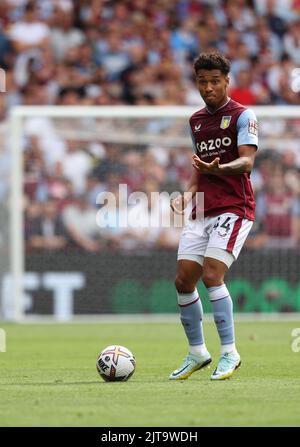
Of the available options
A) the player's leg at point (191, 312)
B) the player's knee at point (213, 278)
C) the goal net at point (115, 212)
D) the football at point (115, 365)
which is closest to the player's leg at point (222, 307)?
the player's knee at point (213, 278)

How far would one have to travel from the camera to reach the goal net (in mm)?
17797

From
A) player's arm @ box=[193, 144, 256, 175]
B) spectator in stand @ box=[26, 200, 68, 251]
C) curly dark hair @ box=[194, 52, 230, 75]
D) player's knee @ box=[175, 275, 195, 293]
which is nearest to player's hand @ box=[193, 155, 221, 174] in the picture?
player's arm @ box=[193, 144, 256, 175]

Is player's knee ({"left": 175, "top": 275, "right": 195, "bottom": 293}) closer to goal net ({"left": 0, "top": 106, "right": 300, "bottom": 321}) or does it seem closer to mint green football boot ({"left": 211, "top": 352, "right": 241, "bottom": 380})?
mint green football boot ({"left": 211, "top": 352, "right": 241, "bottom": 380})

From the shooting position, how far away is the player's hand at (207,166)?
8.64 meters

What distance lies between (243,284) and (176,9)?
23.1 feet

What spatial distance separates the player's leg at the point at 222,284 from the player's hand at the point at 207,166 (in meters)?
0.61

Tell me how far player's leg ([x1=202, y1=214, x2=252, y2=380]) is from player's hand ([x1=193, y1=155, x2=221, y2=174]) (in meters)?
0.61

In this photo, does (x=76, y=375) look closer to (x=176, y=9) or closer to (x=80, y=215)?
(x=80, y=215)

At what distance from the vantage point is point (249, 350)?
12.4 meters

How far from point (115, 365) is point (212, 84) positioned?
2370 millimetres

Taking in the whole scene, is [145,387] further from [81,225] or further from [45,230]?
[45,230]

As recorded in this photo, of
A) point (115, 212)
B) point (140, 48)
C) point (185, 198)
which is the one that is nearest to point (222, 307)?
point (185, 198)
